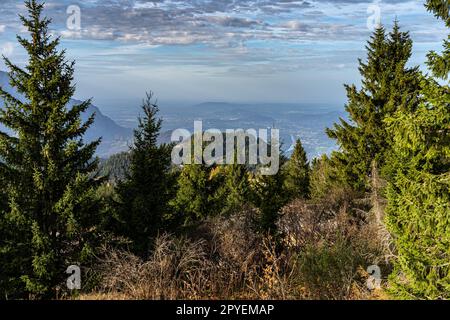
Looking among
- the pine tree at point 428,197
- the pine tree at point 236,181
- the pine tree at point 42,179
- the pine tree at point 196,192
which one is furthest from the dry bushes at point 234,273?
the pine tree at point 236,181

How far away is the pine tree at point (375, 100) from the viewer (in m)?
19.9

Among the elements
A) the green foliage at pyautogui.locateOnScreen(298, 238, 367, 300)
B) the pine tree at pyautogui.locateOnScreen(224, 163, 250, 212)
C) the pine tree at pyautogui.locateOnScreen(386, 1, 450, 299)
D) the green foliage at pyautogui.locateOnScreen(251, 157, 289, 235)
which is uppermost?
the pine tree at pyautogui.locateOnScreen(386, 1, 450, 299)

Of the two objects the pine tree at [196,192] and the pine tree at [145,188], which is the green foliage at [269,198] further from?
the pine tree at [196,192]

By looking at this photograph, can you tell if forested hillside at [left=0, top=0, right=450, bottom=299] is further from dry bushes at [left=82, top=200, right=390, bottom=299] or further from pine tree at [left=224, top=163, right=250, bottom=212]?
pine tree at [left=224, top=163, right=250, bottom=212]

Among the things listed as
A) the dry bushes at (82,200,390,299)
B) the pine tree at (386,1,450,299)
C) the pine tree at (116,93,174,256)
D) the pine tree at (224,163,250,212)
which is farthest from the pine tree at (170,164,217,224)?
the pine tree at (386,1,450,299)

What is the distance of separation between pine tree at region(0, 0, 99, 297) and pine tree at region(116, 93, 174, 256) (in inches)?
98.6

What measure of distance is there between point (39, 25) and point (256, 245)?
12.6 m

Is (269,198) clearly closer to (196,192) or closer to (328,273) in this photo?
(196,192)

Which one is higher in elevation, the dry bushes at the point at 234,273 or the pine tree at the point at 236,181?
the dry bushes at the point at 234,273

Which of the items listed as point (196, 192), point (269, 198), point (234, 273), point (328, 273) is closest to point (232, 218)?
point (269, 198)

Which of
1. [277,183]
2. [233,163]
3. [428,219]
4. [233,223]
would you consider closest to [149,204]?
[233,223]

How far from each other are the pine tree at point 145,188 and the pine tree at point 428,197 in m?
12.1

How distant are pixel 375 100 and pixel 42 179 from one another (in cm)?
1670

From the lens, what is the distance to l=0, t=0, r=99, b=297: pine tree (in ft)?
46.9
